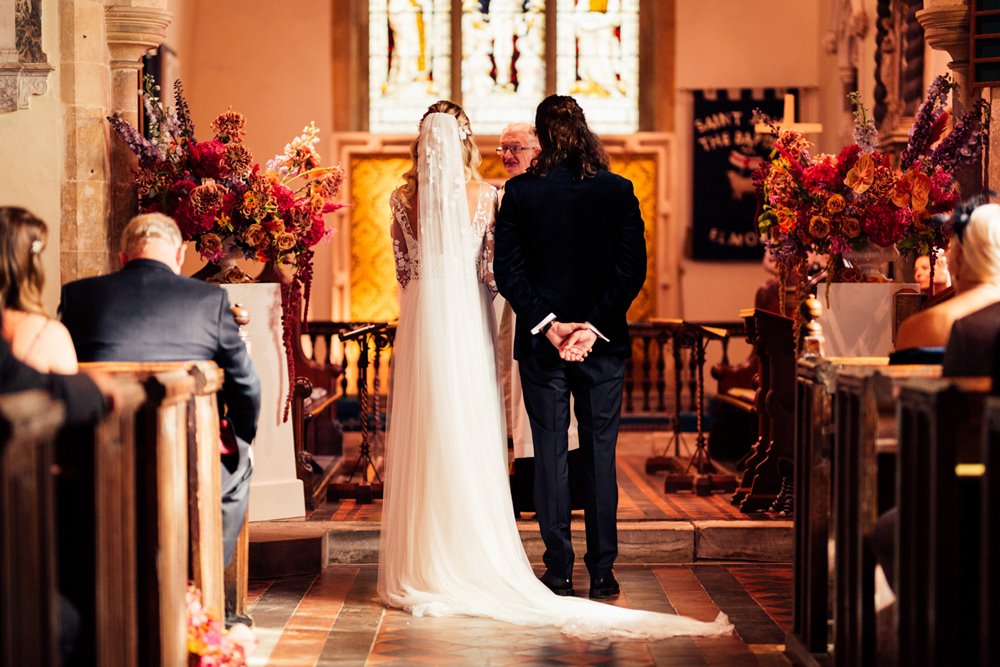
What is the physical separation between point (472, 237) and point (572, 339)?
64cm

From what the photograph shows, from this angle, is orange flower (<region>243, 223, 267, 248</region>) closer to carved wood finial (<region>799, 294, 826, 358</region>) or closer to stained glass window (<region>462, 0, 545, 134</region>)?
carved wood finial (<region>799, 294, 826, 358</region>)

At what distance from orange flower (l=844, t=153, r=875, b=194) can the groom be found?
1275mm

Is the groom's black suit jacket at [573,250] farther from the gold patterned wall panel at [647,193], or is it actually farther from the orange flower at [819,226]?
the gold patterned wall panel at [647,193]

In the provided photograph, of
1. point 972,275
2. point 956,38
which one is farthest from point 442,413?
point 956,38

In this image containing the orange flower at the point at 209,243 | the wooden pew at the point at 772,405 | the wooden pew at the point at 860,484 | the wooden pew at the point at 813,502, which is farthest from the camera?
the wooden pew at the point at 772,405

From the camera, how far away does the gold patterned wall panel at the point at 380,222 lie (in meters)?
12.7

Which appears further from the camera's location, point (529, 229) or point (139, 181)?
point (139, 181)

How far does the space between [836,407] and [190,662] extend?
6.40ft

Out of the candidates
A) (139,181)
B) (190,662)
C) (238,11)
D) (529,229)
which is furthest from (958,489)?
(238,11)

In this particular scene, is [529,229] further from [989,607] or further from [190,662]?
[989,607]

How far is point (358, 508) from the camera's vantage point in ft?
22.4

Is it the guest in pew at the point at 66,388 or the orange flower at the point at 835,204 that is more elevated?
the orange flower at the point at 835,204

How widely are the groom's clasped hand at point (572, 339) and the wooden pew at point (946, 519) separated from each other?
80.4 inches

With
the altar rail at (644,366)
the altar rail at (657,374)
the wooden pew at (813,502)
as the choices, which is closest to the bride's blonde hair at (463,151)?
the wooden pew at (813,502)
